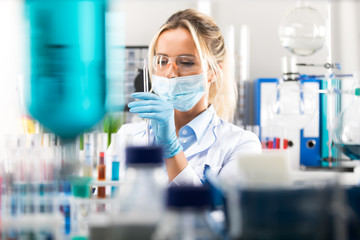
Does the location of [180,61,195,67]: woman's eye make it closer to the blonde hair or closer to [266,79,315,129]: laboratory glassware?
the blonde hair

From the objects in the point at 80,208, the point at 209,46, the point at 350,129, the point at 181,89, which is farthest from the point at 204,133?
the point at 80,208

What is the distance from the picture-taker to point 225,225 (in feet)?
2.26

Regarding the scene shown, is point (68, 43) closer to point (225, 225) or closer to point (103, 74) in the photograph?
point (103, 74)

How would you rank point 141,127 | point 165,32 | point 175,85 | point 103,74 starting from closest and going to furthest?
point 103,74 < point 175,85 < point 165,32 < point 141,127

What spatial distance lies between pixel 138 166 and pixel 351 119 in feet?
1.86

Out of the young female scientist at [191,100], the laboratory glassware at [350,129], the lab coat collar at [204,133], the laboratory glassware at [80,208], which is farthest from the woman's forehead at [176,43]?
the laboratory glassware at [80,208]

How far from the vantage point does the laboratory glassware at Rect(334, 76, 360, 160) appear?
930 millimetres

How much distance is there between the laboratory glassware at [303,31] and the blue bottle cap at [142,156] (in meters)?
0.78

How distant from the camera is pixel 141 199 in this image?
0.64 meters

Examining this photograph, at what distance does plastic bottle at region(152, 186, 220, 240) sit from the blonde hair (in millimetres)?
1108

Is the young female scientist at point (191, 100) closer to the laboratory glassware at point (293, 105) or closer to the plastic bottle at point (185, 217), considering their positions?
the laboratory glassware at point (293, 105)

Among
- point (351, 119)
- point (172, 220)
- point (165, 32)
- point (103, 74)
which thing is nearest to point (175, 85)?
point (165, 32)

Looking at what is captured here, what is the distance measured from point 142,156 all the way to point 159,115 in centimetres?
70

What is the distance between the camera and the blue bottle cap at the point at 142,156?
2.09ft
